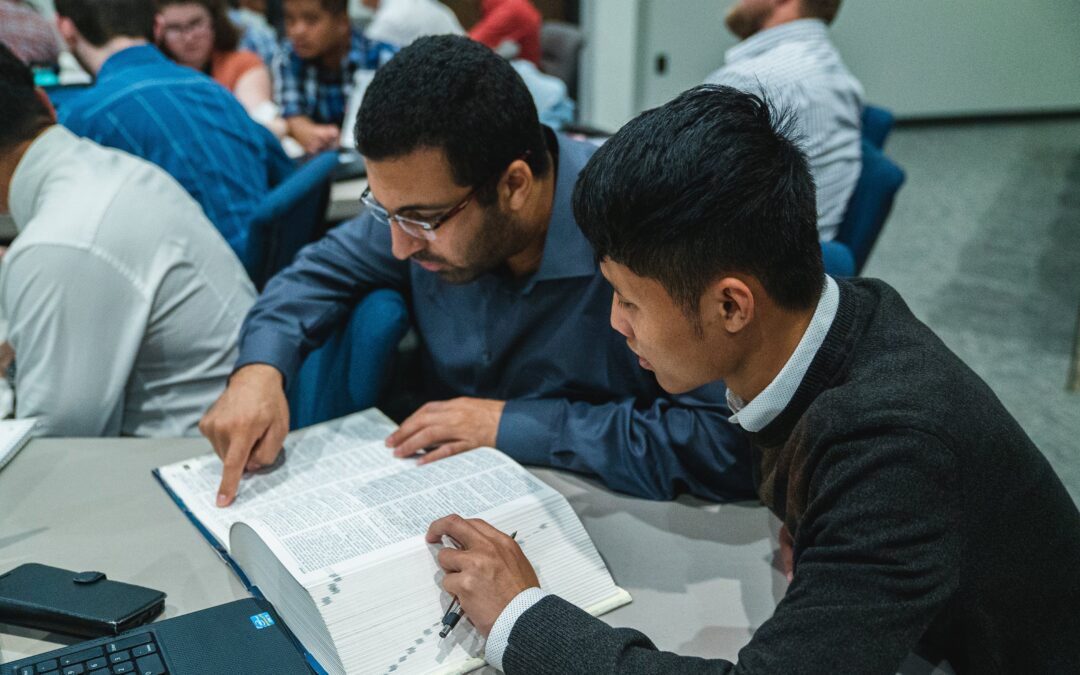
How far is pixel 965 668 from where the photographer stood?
87 centimetres

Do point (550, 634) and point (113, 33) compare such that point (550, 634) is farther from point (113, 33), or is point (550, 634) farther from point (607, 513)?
point (113, 33)

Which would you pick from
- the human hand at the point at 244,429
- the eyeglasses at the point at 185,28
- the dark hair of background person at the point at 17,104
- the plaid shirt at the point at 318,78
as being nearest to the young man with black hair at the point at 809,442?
the human hand at the point at 244,429

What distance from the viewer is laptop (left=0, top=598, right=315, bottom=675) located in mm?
819

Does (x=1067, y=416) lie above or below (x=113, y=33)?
below

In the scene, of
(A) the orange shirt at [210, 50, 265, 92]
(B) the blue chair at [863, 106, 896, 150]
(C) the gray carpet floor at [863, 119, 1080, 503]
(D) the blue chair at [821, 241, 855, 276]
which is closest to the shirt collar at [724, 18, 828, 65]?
(B) the blue chair at [863, 106, 896, 150]

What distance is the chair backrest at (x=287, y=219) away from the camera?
1888mm

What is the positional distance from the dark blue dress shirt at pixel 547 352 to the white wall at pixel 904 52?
134 cm

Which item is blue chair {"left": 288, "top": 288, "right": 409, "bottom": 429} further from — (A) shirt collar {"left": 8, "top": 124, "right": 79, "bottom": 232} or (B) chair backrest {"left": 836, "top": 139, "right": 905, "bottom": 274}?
(B) chair backrest {"left": 836, "top": 139, "right": 905, "bottom": 274}

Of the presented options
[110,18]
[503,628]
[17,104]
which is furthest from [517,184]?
[110,18]

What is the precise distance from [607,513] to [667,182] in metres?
0.49

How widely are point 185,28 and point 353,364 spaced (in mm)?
2559

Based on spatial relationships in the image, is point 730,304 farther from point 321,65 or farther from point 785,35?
point 321,65

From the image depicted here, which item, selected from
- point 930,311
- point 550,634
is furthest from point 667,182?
point 930,311

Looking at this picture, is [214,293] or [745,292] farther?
[214,293]
